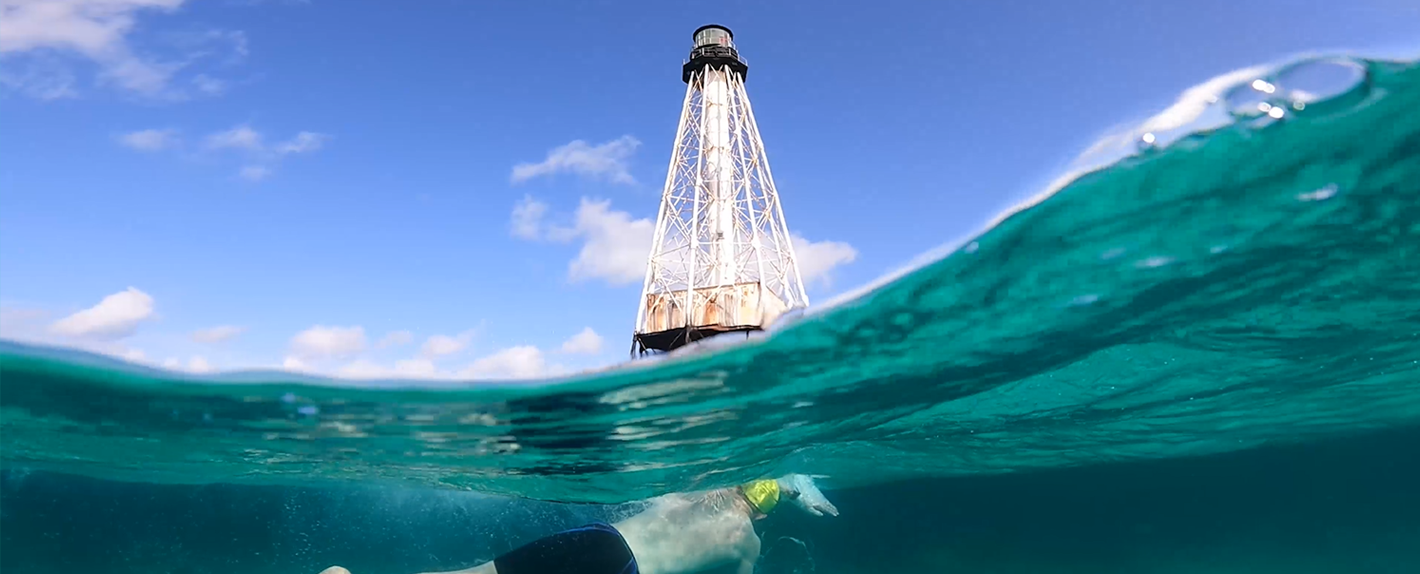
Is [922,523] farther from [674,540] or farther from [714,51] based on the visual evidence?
[714,51]

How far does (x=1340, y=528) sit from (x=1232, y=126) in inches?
1774

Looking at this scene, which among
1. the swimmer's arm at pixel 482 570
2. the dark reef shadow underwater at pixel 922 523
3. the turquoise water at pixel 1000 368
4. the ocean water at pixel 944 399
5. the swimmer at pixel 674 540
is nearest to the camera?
the turquoise water at pixel 1000 368

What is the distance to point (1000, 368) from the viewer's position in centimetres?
1135

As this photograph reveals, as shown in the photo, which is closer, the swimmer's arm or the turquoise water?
the turquoise water

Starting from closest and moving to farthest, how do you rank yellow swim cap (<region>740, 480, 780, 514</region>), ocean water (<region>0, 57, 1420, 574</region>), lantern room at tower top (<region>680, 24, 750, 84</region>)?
ocean water (<region>0, 57, 1420, 574</region>)
yellow swim cap (<region>740, 480, 780, 514</region>)
lantern room at tower top (<region>680, 24, 750, 84</region>)

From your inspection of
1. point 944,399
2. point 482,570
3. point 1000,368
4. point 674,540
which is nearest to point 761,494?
point 674,540

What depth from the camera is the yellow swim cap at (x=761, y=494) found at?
1900 cm

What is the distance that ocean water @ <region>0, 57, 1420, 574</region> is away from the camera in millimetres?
6383

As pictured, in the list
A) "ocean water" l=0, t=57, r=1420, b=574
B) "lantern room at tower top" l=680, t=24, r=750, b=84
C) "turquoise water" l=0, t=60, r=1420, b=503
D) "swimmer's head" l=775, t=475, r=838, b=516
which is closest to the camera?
"turquoise water" l=0, t=60, r=1420, b=503

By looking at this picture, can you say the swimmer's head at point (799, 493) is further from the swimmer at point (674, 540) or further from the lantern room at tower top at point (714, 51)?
the lantern room at tower top at point (714, 51)

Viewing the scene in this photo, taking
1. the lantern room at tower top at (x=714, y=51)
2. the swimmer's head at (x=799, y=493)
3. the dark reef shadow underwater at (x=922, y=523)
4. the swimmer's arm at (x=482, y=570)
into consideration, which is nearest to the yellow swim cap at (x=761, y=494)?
the swimmer's head at (x=799, y=493)

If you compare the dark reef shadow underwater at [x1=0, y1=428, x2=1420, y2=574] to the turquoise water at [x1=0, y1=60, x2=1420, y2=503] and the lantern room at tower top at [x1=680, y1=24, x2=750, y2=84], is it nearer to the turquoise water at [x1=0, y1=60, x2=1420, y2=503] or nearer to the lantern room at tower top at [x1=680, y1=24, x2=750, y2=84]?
the turquoise water at [x1=0, y1=60, x2=1420, y2=503]

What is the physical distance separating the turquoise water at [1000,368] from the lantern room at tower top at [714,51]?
101 ft

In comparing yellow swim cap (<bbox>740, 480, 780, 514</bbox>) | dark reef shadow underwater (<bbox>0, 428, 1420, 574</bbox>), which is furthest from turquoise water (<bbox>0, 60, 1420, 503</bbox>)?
dark reef shadow underwater (<bbox>0, 428, 1420, 574</bbox>)
